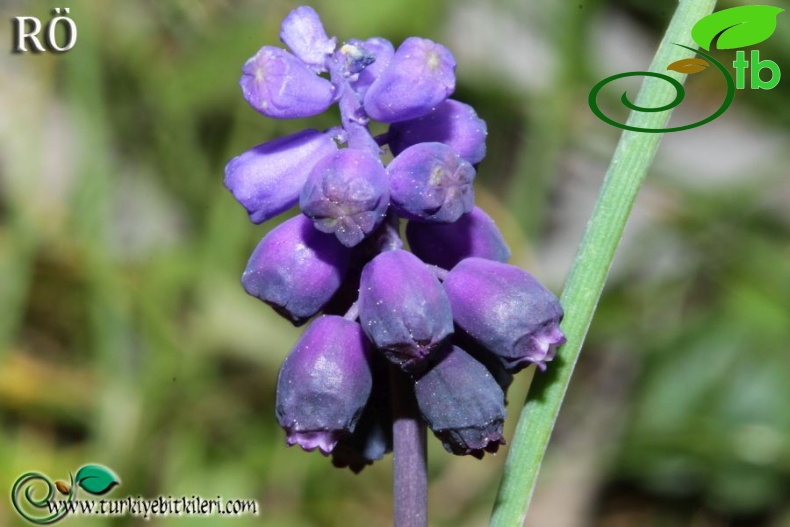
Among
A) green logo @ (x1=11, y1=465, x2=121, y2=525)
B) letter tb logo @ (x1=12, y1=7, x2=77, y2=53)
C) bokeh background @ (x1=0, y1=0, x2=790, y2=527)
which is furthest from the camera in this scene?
letter tb logo @ (x1=12, y1=7, x2=77, y2=53)

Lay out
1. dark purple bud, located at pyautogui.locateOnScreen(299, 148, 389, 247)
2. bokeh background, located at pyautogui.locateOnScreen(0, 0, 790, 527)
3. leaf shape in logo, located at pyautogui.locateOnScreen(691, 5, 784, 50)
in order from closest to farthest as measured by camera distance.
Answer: dark purple bud, located at pyautogui.locateOnScreen(299, 148, 389, 247) → leaf shape in logo, located at pyautogui.locateOnScreen(691, 5, 784, 50) → bokeh background, located at pyautogui.locateOnScreen(0, 0, 790, 527)

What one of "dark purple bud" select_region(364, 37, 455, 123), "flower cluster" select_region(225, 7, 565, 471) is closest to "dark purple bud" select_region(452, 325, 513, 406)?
"flower cluster" select_region(225, 7, 565, 471)

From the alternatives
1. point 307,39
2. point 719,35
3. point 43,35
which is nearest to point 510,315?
point 307,39

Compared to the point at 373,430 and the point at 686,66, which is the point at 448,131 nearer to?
the point at 686,66

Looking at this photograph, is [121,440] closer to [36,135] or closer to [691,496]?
[36,135]

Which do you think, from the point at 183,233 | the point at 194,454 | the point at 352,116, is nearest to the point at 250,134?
the point at 183,233

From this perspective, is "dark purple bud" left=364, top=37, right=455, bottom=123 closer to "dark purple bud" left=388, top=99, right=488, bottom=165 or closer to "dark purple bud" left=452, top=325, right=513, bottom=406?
"dark purple bud" left=388, top=99, right=488, bottom=165

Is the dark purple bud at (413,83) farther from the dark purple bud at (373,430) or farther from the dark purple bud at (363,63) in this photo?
the dark purple bud at (373,430)
